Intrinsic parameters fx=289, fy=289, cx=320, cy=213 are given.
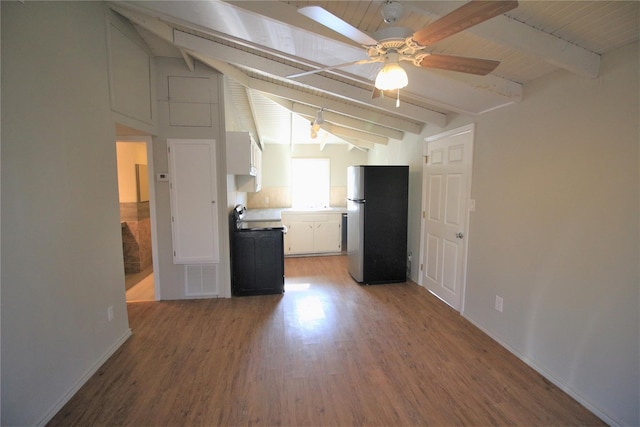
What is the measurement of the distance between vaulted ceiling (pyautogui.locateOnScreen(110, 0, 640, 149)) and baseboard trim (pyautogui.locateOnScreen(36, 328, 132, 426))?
2717 millimetres

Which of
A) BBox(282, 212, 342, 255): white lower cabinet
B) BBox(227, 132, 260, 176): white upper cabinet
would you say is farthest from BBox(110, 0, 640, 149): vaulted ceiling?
BBox(282, 212, 342, 255): white lower cabinet

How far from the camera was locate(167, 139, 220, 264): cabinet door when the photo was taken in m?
3.40

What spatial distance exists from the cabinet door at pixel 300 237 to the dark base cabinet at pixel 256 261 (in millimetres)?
1887

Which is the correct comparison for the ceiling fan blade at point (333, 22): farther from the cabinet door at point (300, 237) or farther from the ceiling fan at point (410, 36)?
the cabinet door at point (300, 237)

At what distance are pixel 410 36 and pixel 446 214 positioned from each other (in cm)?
249

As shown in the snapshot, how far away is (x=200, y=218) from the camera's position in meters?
3.49

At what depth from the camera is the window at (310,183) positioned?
6520 mm

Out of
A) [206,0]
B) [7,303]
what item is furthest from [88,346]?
[206,0]

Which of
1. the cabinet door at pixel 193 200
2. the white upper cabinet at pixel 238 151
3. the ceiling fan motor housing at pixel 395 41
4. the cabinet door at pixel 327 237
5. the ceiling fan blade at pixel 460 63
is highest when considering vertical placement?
the ceiling fan motor housing at pixel 395 41

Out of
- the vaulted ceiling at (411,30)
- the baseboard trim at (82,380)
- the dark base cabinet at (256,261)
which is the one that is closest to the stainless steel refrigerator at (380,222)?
the vaulted ceiling at (411,30)

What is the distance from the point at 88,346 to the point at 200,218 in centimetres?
165

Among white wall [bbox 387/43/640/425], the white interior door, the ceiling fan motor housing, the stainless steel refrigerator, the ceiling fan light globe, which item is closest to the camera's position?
the ceiling fan motor housing

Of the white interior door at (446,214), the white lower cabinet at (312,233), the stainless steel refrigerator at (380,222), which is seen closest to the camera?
the white interior door at (446,214)

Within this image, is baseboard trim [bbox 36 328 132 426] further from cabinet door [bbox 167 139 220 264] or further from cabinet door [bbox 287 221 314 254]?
cabinet door [bbox 287 221 314 254]
